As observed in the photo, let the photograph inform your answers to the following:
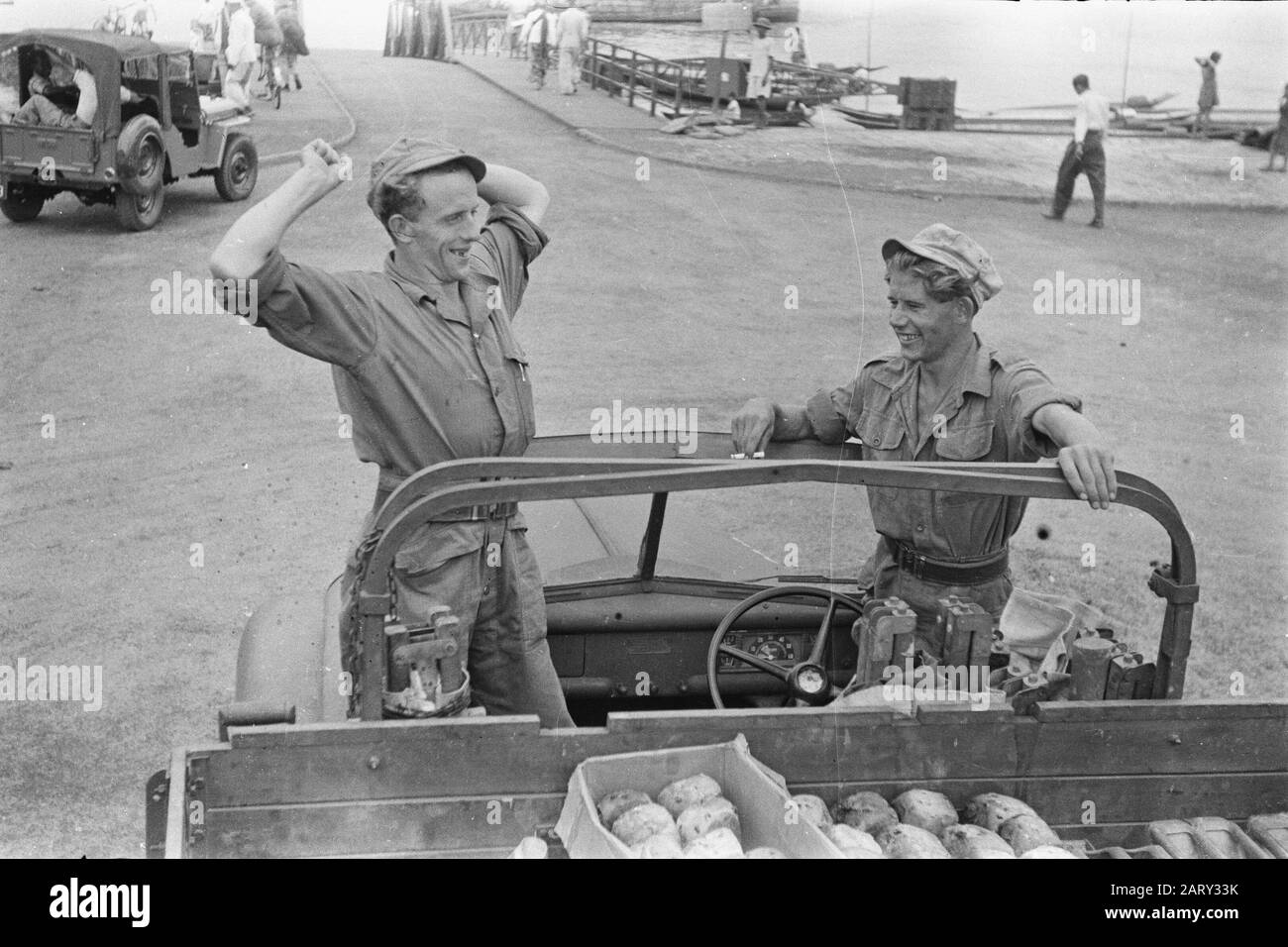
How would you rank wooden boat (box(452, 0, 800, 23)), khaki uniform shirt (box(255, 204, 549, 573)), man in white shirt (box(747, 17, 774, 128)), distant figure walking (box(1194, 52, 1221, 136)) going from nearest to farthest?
1. khaki uniform shirt (box(255, 204, 549, 573))
2. man in white shirt (box(747, 17, 774, 128))
3. distant figure walking (box(1194, 52, 1221, 136))
4. wooden boat (box(452, 0, 800, 23))

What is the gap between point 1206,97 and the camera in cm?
2095

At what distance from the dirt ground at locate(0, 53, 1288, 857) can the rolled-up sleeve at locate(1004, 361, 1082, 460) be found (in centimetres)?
252

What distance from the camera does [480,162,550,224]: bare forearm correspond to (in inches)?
172

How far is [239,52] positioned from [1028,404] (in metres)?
15.4

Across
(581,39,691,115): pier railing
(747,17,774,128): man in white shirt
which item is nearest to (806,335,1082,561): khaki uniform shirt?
(581,39,691,115): pier railing

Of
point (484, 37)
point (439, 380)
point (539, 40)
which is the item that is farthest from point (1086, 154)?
point (439, 380)

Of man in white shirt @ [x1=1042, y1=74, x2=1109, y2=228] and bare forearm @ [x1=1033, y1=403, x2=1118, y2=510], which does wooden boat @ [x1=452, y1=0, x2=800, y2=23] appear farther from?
bare forearm @ [x1=1033, y1=403, x2=1118, y2=510]

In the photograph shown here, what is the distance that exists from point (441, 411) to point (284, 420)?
20.0 ft

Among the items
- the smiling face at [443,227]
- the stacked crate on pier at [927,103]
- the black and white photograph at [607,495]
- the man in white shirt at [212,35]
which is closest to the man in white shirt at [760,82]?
the black and white photograph at [607,495]

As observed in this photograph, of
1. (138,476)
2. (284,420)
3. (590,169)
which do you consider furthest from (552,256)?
(138,476)

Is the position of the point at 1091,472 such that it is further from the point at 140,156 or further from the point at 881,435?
the point at 140,156

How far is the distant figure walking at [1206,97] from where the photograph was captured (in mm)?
20797
